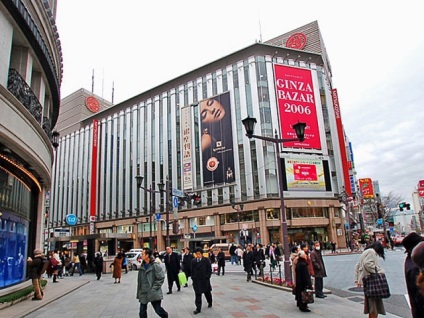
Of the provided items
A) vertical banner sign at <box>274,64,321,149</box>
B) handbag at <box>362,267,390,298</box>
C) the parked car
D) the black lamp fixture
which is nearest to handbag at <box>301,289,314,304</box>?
handbag at <box>362,267,390,298</box>

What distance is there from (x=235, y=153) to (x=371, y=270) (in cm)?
4492

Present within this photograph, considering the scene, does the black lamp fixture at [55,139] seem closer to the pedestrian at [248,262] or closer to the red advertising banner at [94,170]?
the pedestrian at [248,262]

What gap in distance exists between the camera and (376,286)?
22.8ft

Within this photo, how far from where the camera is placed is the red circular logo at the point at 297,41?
61016mm

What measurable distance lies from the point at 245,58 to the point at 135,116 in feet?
80.0

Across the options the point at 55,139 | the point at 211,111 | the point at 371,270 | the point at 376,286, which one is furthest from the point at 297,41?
the point at 376,286

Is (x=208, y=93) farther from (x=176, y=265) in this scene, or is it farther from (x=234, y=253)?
(x=176, y=265)

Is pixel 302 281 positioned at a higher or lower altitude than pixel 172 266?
lower

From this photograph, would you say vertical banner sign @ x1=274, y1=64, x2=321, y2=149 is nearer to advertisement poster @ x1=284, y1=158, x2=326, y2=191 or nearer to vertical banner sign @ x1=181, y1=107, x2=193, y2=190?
advertisement poster @ x1=284, y1=158, x2=326, y2=191

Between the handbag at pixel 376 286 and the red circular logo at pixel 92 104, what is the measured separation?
283ft

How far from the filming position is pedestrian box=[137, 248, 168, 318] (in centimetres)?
723

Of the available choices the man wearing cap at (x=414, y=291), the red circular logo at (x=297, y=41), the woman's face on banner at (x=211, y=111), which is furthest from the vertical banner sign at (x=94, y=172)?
the man wearing cap at (x=414, y=291)

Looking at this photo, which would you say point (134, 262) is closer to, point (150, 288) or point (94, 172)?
point (150, 288)

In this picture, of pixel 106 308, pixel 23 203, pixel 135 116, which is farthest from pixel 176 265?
pixel 135 116
